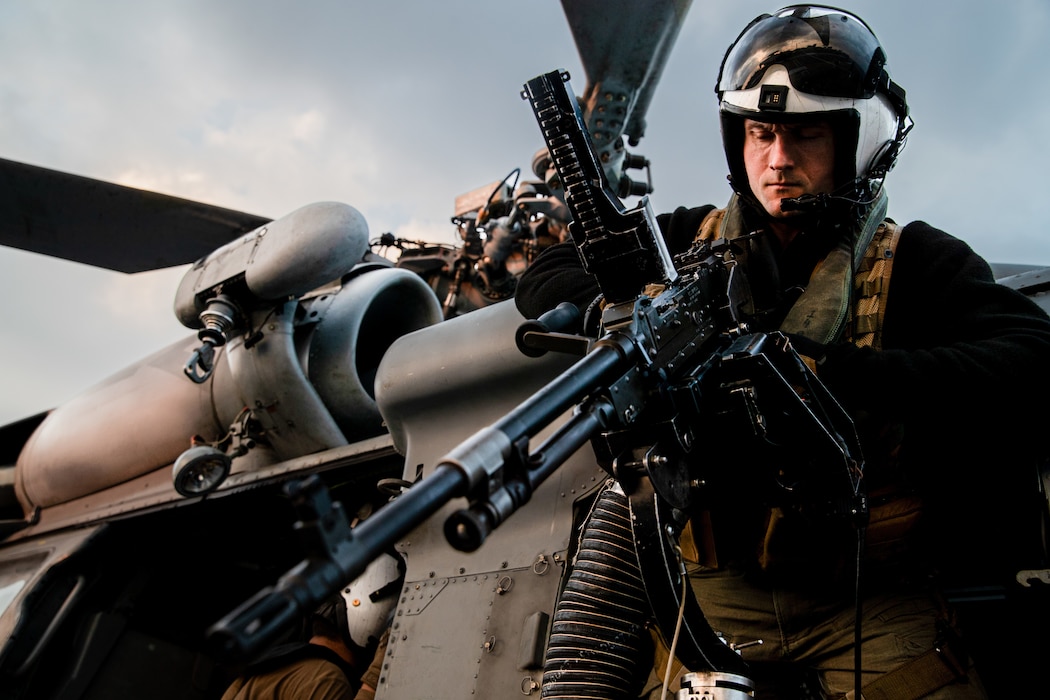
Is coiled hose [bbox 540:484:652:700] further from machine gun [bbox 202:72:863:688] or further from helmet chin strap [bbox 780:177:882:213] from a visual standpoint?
helmet chin strap [bbox 780:177:882:213]

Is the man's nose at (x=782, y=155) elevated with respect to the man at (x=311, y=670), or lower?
elevated

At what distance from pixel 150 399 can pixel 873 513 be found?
4.41 meters

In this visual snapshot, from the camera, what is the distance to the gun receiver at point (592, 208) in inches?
64.7

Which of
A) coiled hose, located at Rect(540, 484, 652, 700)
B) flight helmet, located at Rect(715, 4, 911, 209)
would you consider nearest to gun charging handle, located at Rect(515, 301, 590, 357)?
coiled hose, located at Rect(540, 484, 652, 700)

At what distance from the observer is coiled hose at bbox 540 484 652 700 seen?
6.01ft

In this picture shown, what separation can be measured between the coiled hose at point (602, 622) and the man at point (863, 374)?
0.86 feet

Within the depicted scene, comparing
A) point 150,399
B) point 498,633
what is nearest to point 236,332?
point 150,399

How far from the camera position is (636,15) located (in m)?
3.68

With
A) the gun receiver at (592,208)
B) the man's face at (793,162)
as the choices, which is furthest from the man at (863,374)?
the gun receiver at (592,208)

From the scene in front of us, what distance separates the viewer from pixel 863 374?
71.4 inches

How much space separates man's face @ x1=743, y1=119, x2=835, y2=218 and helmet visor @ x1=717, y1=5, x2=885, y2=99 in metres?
0.13

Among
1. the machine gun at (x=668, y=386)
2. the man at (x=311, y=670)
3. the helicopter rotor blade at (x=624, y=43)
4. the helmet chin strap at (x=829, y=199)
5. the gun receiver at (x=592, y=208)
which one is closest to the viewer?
the machine gun at (x=668, y=386)

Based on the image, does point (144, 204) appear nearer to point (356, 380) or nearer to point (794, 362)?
point (356, 380)

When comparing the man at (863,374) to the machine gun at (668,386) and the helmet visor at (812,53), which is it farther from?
the machine gun at (668,386)
